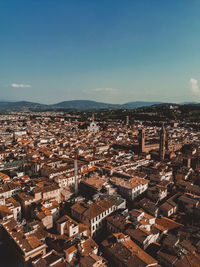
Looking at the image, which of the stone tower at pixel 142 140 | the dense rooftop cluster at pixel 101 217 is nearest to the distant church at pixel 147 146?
the stone tower at pixel 142 140

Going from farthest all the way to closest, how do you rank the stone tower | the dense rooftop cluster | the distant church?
the stone tower, the distant church, the dense rooftop cluster

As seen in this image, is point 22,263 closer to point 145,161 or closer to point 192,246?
point 192,246

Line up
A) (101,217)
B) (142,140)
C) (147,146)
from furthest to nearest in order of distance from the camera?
(147,146), (142,140), (101,217)

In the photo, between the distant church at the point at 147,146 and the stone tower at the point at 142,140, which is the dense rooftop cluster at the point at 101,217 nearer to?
the distant church at the point at 147,146

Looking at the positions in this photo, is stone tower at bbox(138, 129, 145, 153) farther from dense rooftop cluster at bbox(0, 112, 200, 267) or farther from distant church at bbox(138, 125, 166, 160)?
dense rooftop cluster at bbox(0, 112, 200, 267)

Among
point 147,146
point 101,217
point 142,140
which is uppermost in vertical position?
point 142,140

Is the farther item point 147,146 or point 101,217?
point 147,146

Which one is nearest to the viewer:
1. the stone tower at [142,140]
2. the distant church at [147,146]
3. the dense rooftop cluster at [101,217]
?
the dense rooftop cluster at [101,217]

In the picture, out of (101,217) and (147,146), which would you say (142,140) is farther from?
(101,217)

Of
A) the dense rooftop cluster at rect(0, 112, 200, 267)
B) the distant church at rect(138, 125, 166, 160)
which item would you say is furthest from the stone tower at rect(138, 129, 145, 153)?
the dense rooftop cluster at rect(0, 112, 200, 267)

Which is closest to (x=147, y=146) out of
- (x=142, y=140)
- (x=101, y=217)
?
(x=142, y=140)

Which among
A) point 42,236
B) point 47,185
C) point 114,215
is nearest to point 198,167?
point 114,215
